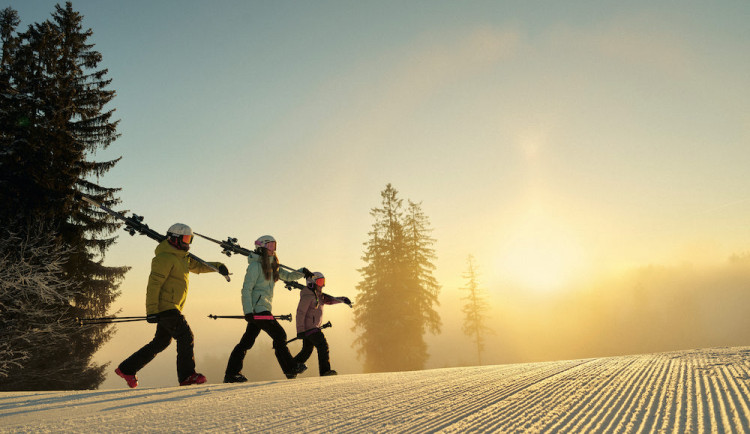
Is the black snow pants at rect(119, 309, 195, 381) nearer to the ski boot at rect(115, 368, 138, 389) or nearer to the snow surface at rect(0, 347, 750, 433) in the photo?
the ski boot at rect(115, 368, 138, 389)

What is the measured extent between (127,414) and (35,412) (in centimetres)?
78

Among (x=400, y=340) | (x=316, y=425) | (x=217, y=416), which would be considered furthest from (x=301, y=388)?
(x=400, y=340)

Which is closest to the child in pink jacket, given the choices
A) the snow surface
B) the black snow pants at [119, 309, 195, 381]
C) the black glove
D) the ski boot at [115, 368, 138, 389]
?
the black glove

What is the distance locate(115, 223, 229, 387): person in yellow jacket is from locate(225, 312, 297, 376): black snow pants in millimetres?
1331

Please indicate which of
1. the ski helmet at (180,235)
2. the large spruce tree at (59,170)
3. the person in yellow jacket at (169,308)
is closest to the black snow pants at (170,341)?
the person in yellow jacket at (169,308)

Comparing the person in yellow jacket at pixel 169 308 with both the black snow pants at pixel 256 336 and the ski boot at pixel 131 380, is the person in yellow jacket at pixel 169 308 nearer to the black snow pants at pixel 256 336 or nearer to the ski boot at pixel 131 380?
the ski boot at pixel 131 380

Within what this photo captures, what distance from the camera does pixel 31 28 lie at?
19.8m

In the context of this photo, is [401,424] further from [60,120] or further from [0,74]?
[0,74]

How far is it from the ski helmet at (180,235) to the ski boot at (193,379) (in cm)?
170

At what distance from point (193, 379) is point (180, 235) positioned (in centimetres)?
193

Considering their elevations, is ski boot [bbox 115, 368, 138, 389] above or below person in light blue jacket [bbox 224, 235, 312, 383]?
below

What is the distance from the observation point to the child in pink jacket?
31.0ft

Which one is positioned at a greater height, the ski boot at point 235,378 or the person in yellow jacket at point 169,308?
the person in yellow jacket at point 169,308

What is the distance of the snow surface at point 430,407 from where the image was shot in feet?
9.47
